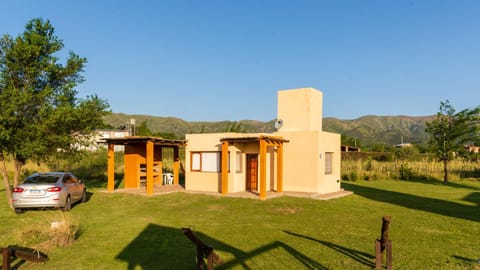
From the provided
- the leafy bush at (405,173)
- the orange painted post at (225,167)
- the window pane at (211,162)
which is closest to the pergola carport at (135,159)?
the window pane at (211,162)

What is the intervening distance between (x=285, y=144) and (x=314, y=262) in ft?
35.1

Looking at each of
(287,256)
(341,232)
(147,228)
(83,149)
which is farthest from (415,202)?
(83,149)

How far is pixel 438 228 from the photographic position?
9.52 m

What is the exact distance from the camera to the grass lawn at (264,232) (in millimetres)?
6539

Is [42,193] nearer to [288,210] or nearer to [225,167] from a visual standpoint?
[225,167]

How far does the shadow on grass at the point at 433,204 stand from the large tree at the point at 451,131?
23.4 feet

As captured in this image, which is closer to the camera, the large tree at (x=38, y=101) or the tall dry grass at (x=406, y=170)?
the large tree at (x=38, y=101)

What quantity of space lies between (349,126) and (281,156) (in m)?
157

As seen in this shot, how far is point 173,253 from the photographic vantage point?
6992 mm

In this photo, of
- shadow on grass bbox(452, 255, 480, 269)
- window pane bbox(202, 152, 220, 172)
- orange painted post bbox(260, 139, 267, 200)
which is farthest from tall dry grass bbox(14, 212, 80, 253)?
window pane bbox(202, 152, 220, 172)

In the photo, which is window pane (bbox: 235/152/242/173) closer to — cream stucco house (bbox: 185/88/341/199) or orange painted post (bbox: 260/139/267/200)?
cream stucco house (bbox: 185/88/341/199)

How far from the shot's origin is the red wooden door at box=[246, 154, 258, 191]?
17.4 metres

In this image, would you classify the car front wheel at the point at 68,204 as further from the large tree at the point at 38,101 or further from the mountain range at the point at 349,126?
the mountain range at the point at 349,126

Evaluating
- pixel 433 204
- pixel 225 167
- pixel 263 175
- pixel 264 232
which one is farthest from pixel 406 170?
pixel 264 232
